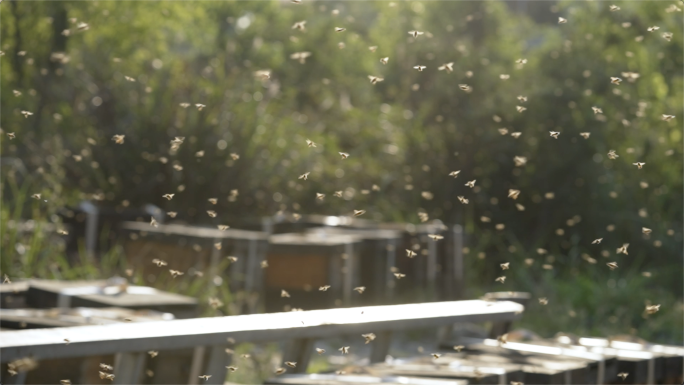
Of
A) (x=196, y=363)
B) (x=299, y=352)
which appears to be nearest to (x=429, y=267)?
(x=299, y=352)

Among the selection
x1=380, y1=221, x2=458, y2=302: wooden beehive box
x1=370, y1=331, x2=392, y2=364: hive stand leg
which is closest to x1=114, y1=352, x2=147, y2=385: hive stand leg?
x1=370, y1=331, x2=392, y2=364: hive stand leg

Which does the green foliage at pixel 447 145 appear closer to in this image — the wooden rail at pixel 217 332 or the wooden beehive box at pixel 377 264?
the wooden beehive box at pixel 377 264

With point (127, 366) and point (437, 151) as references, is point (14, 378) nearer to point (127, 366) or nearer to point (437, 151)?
point (127, 366)

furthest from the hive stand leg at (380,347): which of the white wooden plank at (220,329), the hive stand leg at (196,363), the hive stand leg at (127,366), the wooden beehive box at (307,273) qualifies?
the wooden beehive box at (307,273)

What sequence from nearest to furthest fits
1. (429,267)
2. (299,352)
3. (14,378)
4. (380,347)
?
(14,378) → (299,352) → (380,347) → (429,267)

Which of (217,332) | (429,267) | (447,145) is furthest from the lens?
(447,145)

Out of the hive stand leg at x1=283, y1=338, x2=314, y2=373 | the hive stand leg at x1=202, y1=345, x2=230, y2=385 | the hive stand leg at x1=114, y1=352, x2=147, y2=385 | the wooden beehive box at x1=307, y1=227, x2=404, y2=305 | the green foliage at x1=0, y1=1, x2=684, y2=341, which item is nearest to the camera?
the hive stand leg at x1=114, y1=352, x2=147, y2=385

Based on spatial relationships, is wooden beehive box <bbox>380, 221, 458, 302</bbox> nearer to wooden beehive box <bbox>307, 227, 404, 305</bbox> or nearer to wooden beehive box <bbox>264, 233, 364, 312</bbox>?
wooden beehive box <bbox>307, 227, 404, 305</bbox>
